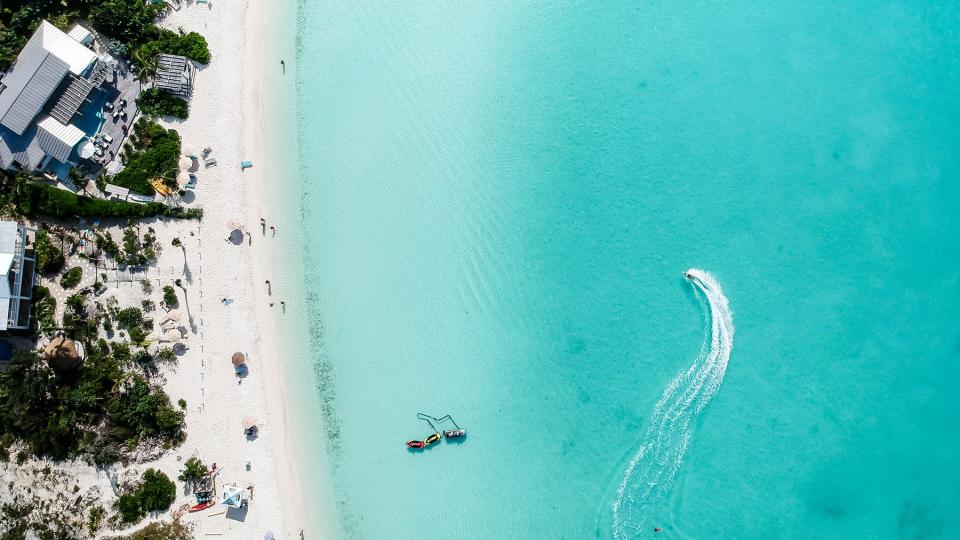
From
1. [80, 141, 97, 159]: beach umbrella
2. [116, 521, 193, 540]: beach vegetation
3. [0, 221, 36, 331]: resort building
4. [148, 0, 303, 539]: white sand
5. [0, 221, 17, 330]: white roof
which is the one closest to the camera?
[0, 221, 17, 330]: white roof

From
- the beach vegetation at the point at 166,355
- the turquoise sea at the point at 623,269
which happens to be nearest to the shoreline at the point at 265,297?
the turquoise sea at the point at 623,269

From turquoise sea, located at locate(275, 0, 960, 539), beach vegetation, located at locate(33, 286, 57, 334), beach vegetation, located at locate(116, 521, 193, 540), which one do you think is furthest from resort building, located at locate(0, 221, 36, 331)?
turquoise sea, located at locate(275, 0, 960, 539)

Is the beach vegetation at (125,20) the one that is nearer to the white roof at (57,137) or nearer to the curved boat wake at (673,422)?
the white roof at (57,137)

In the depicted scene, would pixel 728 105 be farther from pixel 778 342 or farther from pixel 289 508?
pixel 289 508

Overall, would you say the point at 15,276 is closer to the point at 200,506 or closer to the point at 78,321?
the point at 78,321

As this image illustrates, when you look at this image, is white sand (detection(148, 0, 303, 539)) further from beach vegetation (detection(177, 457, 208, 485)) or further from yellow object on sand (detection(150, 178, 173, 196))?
yellow object on sand (detection(150, 178, 173, 196))
